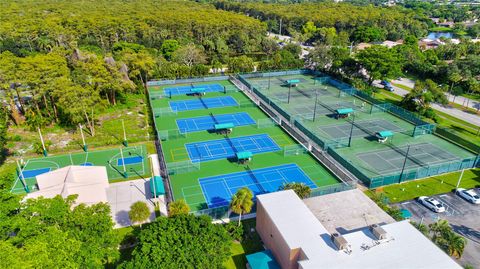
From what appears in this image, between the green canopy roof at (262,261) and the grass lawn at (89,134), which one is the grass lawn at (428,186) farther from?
the grass lawn at (89,134)

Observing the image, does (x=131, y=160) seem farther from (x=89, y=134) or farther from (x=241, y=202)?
(x=241, y=202)

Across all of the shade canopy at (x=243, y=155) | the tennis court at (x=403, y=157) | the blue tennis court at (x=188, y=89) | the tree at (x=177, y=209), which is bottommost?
the tennis court at (x=403, y=157)

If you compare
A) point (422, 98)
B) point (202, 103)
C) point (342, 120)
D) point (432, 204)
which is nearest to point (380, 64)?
point (422, 98)

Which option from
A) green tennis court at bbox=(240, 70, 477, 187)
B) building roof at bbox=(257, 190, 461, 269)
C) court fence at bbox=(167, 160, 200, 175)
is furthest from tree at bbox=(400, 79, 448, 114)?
court fence at bbox=(167, 160, 200, 175)

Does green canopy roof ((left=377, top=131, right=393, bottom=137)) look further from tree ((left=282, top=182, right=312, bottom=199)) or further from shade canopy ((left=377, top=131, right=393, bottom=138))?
tree ((left=282, top=182, right=312, bottom=199))

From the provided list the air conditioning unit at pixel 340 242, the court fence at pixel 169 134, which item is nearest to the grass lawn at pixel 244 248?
the air conditioning unit at pixel 340 242

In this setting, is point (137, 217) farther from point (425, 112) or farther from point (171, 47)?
point (171, 47)
